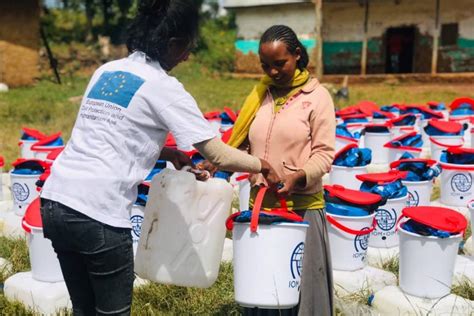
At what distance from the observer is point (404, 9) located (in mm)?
15328

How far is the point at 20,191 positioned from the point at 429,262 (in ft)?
9.37

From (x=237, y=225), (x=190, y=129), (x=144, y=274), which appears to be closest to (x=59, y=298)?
(x=144, y=274)

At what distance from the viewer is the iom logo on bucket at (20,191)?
4.12 metres

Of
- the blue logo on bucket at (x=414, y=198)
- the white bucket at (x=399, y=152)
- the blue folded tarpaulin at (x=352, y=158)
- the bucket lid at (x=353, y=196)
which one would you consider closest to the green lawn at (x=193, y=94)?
the bucket lid at (x=353, y=196)

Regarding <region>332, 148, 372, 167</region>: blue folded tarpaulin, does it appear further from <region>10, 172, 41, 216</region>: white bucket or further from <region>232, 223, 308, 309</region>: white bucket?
<region>232, 223, 308, 309</region>: white bucket

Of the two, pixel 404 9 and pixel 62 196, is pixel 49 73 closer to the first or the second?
pixel 404 9

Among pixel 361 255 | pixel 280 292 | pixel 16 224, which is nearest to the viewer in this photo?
pixel 280 292

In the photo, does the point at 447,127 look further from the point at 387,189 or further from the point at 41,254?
the point at 41,254

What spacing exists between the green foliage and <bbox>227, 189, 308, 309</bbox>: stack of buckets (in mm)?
14075

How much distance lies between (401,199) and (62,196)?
2.47 metres

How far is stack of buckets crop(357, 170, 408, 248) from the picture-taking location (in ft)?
11.8

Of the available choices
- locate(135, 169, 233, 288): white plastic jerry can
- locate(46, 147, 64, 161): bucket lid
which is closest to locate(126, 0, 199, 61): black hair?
locate(135, 169, 233, 288): white plastic jerry can

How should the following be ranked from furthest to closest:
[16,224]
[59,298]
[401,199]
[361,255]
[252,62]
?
[252,62] → [16,224] → [401,199] → [361,255] → [59,298]

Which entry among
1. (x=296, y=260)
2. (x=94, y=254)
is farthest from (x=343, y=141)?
(x=94, y=254)
